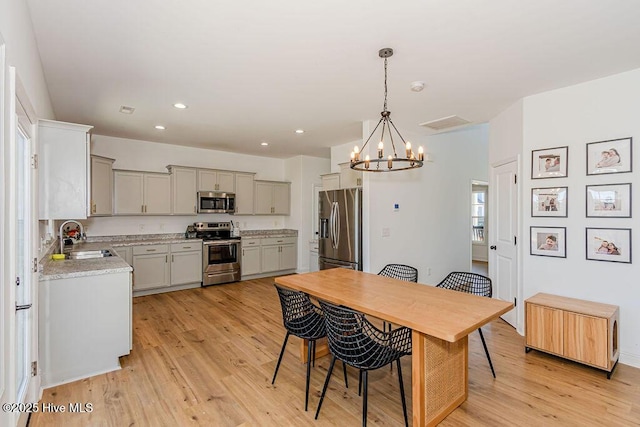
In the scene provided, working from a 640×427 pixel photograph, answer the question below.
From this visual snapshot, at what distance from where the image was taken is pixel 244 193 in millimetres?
6551

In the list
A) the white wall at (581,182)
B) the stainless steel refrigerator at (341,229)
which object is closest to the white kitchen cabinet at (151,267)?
the stainless steel refrigerator at (341,229)

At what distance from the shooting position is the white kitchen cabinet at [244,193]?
6473 mm

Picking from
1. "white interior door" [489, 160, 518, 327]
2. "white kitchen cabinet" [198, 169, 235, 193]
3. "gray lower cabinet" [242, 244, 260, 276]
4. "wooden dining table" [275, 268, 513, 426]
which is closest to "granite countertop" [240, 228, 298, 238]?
"gray lower cabinet" [242, 244, 260, 276]

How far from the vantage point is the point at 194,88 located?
130 inches

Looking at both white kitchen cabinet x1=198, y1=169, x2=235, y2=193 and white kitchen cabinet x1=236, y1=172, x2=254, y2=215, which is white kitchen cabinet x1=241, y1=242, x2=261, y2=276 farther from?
white kitchen cabinet x1=198, y1=169, x2=235, y2=193

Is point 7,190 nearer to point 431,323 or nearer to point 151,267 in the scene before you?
point 431,323

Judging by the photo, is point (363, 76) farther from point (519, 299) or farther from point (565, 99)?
point (519, 299)

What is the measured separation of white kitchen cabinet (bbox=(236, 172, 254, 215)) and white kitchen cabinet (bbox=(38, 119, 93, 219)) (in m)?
3.58

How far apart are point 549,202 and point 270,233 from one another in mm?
5032

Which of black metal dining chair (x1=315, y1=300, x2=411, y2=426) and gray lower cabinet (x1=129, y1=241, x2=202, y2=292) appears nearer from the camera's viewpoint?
black metal dining chair (x1=315, y1=300, x2=411, y2=426)

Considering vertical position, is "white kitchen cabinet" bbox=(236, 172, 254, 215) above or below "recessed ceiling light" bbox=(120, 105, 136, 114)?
below

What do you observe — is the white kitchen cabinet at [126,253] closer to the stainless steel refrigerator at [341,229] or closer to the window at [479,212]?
the stainless steel refrigerator at [341,229]

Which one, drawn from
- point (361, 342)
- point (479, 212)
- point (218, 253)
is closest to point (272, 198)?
point (218, 253)

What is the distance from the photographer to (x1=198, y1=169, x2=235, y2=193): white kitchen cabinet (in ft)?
19.7
